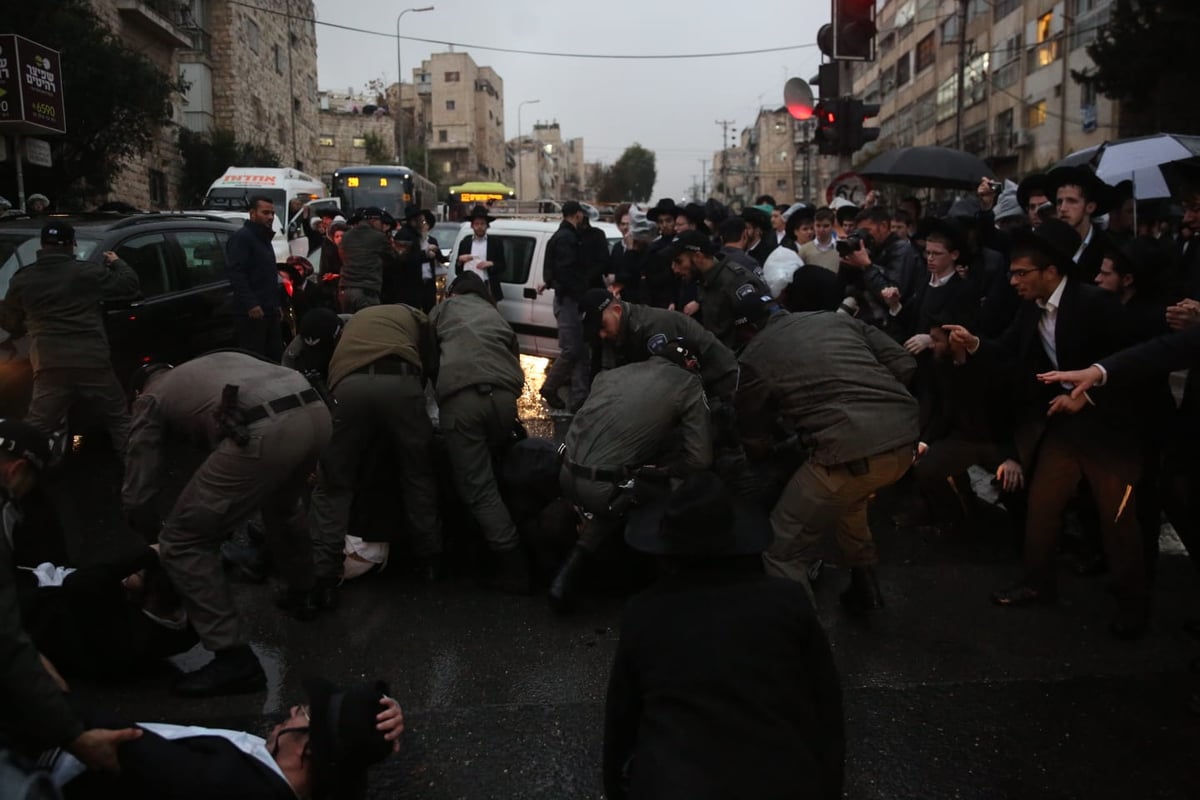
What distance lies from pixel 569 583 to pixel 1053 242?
2.75 metres

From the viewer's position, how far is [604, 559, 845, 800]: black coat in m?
2.01

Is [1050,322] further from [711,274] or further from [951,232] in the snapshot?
[711,274]

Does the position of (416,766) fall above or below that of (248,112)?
below

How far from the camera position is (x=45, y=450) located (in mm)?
3094

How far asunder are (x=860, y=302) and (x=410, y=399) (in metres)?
3.72

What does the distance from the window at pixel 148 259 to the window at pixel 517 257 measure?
3572 mm

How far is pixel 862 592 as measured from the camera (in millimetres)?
4562

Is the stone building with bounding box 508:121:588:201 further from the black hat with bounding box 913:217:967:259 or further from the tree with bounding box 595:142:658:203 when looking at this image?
the black hat with bounding box 913:217:967:259

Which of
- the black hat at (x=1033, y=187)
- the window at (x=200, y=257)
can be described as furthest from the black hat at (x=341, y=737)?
the window at (x=200, y=257)

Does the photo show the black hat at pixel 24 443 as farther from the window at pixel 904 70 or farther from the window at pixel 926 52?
the window at pixel 904 70

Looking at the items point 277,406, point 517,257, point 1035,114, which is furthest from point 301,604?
point 1035,114

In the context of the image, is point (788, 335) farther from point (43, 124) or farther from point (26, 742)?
point (43, 124)

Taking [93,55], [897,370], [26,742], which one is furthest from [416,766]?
[93,55]

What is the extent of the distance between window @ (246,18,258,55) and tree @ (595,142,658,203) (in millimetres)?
74242
